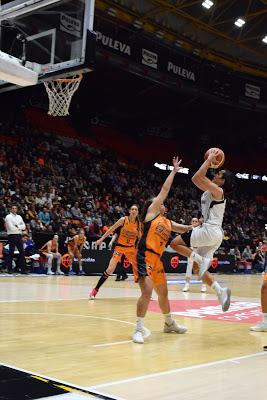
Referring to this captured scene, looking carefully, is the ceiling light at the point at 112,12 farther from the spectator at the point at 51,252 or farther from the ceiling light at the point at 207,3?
the spectator at the point at 51,252

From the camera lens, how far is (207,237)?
6367mm

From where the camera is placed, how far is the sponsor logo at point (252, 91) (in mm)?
31467

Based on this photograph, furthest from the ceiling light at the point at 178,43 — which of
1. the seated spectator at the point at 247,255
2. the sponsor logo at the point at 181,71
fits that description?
the seated spectator at the point at 247,255

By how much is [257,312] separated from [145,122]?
26.1 m

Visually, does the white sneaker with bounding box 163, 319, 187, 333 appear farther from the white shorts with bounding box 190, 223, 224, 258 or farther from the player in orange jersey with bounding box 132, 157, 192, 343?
the white shorts with bounding box 190, 223, 224, 258

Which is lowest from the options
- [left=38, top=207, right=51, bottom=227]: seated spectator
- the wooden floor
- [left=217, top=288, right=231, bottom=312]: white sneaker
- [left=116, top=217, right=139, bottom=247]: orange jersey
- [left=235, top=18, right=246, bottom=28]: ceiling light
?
the wooden floor

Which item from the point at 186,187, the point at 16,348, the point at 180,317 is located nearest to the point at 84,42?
the point at 180,317

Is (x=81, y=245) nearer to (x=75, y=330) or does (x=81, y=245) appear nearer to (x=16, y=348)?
(x=75, y=330)

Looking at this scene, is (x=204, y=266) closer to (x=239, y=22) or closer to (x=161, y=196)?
(x=161, y=196)

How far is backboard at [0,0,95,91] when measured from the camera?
30.0 ft

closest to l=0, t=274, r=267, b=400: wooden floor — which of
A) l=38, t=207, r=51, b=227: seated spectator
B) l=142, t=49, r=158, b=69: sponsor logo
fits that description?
l=38, t=207, r=51, b=227: seated spectator

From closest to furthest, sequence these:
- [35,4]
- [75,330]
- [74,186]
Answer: [75,330] < [35,4] < [74,186]

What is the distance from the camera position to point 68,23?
9672mm

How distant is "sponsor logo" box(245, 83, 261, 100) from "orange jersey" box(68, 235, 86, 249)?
702 inches
